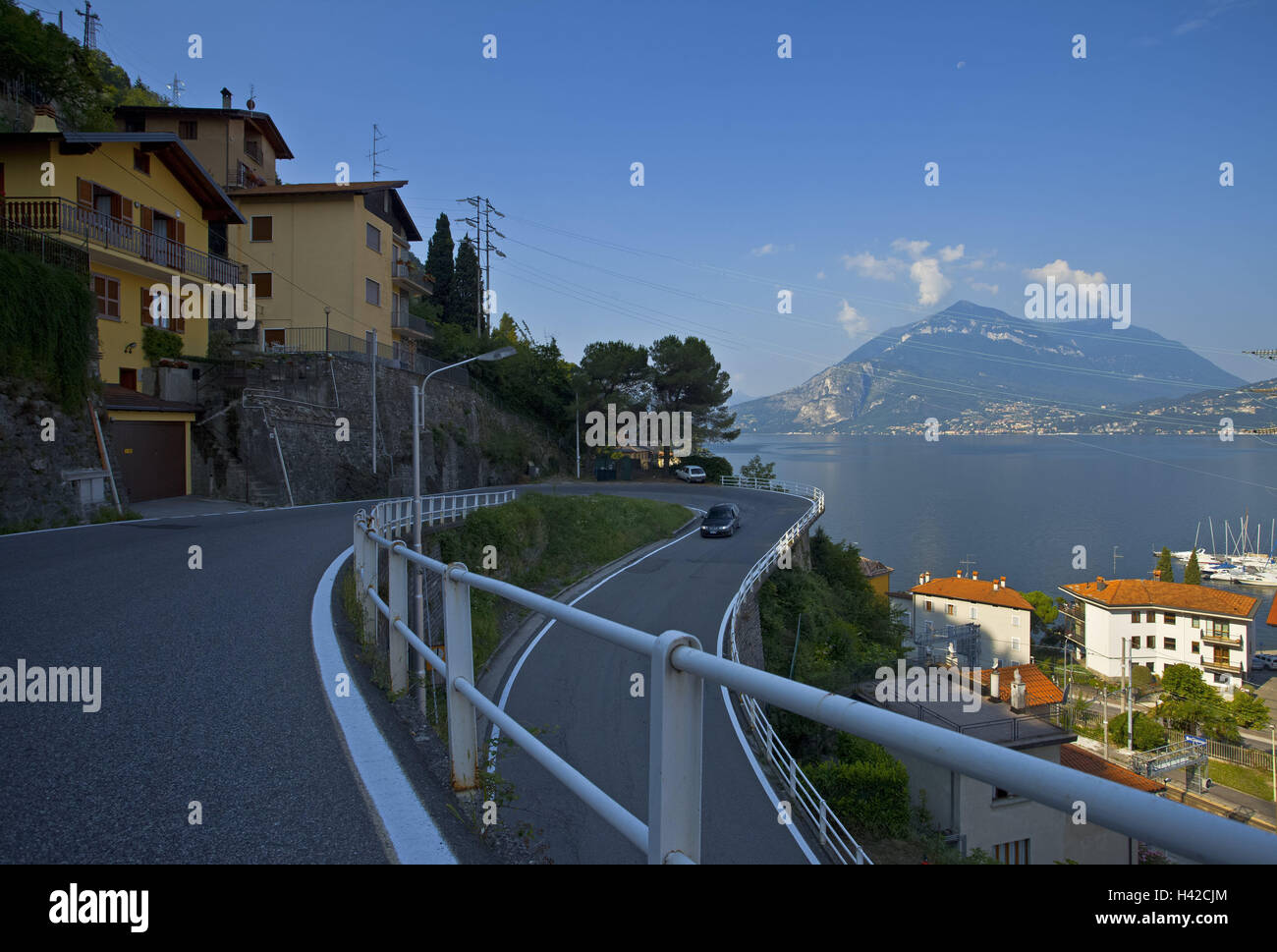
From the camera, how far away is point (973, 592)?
60938 millimetres

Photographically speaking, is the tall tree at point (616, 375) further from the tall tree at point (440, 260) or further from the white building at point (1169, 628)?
the white building at point (1169, 628)

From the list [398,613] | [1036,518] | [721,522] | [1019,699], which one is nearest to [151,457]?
[721,522]

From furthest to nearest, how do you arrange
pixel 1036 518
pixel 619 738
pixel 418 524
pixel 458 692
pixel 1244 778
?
pixel 1036 518 < pixel 1244 778 < pixel 418 524 < pixel 619 738 < pixel 458 692

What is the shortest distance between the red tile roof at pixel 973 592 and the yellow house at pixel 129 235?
2212 inches

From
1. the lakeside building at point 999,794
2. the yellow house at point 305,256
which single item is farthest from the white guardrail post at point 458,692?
the yellow house at point 305,256

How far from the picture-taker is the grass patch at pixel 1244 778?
34.6 m

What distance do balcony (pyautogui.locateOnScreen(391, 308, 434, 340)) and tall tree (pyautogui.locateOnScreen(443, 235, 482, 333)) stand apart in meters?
14.9

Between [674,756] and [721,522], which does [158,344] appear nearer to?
[721,522]

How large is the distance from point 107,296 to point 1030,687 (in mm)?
33764

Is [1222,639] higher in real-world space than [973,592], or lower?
lower

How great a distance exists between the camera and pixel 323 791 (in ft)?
10.8
